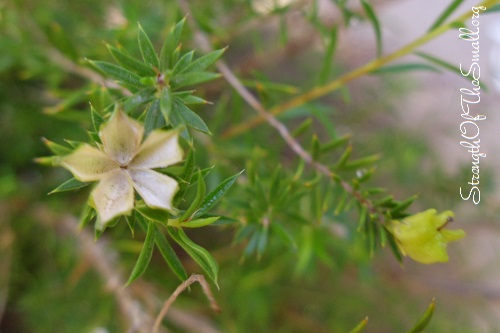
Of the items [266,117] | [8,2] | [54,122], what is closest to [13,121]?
[54,122]

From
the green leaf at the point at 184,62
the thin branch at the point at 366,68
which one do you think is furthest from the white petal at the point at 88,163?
the thin branch at the point at 366,68

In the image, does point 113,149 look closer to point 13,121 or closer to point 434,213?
point 434,213

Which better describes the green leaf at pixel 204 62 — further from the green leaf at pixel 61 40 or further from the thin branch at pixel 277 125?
the green leaf at pixel 61 40

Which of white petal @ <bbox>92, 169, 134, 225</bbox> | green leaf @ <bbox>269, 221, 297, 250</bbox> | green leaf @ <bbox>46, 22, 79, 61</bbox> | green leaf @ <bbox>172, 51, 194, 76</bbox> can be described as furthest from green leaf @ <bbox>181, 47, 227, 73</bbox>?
green leaf @ <bbox>46, 22, 79, 61</bbox>

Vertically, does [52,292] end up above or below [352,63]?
below

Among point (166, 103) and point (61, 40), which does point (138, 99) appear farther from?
point (61, 40)

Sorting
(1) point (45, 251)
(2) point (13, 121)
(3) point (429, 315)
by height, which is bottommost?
(1) point (45, 251)

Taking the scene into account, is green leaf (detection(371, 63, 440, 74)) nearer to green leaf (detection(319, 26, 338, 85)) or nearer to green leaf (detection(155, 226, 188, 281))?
green leaf (detection(319, 26, 338, 85))
